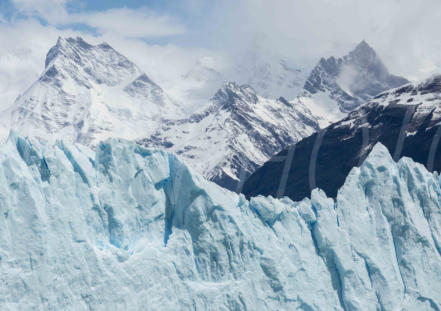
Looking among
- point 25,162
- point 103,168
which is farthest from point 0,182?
point 103,168

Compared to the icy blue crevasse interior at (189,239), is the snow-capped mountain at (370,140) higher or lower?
higher

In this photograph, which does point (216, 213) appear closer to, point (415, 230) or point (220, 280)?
point (220, 280)

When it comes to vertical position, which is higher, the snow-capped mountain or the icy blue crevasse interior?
the snow-capped mountain

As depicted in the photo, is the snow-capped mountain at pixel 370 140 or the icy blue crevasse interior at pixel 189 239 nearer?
the icy blue crevasse interior at pixel 189 239

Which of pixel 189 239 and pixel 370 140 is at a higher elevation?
pixel 370 140

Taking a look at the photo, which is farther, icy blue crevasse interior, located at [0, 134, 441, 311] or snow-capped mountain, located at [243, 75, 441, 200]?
snow-capped mountain, located at [243, 75, 441, 200]
